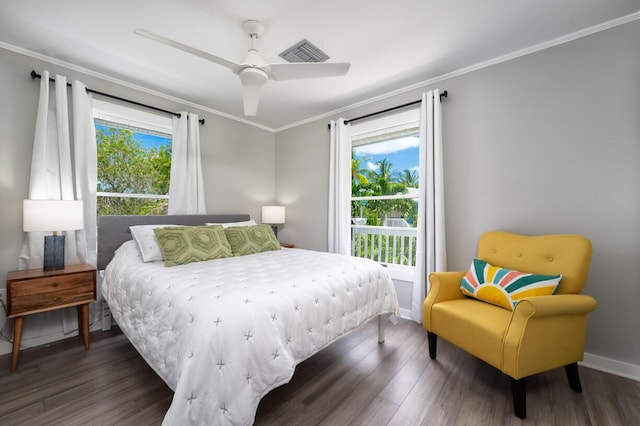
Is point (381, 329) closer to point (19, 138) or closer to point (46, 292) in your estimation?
point (46, 292)

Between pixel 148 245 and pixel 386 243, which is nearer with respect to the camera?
pixel 148 245

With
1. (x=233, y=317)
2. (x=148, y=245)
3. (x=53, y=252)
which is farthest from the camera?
(x=148, y=245)

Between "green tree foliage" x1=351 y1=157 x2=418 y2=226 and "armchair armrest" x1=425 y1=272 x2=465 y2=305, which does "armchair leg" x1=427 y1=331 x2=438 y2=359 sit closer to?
"armchair armrest" x1=425 y1=272 x2=465 y2=305

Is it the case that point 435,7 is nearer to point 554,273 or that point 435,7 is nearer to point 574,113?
point 574,113

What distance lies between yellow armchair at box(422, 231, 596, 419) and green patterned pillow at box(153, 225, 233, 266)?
204 cm

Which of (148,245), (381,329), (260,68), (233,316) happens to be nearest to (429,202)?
(381,329)

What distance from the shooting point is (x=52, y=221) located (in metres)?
2.19

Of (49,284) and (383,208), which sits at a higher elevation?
(383,208)

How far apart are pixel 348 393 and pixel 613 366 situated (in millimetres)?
2124

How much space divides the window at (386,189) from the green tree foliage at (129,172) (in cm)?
264

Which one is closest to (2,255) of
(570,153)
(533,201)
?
(533,201)

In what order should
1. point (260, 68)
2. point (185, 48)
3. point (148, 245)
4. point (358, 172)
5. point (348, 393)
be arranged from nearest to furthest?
point (185, 48) → point (348, 393) → point (260, 68) → point (148, 245) → point (358, 172)

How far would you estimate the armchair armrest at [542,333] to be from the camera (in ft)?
5.04

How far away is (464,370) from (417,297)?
37.5 inches
